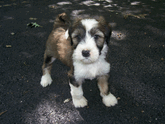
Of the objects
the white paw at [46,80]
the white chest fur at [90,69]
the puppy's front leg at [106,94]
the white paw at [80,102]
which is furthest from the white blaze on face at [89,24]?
the white paw at [46,80]

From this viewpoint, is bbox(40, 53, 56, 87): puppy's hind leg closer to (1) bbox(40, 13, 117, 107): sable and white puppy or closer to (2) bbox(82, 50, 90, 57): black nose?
(1) bbox(40, 13, 117, 107): sable and white puppy

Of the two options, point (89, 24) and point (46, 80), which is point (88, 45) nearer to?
point (89, 24)

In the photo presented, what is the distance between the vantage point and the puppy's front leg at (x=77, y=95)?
2764mm

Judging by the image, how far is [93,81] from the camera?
3.51 metres

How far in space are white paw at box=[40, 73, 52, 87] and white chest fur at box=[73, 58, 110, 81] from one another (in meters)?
1.08

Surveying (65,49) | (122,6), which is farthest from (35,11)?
(65,49)

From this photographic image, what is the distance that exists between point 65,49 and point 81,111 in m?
1.25

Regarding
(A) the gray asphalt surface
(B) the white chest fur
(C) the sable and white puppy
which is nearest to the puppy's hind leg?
(C) the sable and white puppy

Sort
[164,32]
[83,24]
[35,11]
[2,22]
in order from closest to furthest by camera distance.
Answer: [83,24] → [164,32] → [2,22] → [35,11]

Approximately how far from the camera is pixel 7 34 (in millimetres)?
5352

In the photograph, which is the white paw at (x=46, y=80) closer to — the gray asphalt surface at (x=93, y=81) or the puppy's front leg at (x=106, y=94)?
the gray asphalt surface at (x=93, y=81)

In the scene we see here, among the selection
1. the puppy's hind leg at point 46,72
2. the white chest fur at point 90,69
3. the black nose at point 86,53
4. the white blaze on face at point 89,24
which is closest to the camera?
the black nose at point 86,53

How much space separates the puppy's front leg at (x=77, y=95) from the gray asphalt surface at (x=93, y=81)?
0.10 meters

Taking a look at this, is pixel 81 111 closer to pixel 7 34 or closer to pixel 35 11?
pixel 7 34
